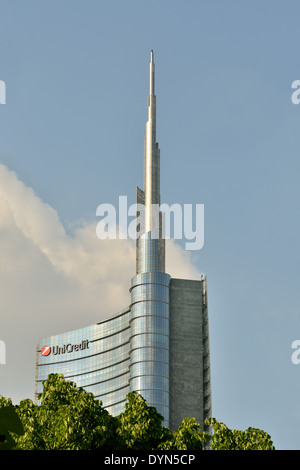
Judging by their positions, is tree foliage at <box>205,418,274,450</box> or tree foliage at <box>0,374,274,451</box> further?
tree foliage at <box>205,418,274,450</box>

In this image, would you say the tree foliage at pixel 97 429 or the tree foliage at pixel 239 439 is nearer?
the tree foliage at pixel 97 429

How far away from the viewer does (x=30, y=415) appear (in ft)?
150

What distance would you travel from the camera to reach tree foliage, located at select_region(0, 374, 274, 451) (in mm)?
42688

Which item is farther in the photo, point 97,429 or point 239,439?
point 239,439

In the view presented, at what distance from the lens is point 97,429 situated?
43.4 metres

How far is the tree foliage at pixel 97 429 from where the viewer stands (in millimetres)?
42688

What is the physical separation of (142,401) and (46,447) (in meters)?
7.35

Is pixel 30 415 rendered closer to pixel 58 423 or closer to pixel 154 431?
pixel 58 423
